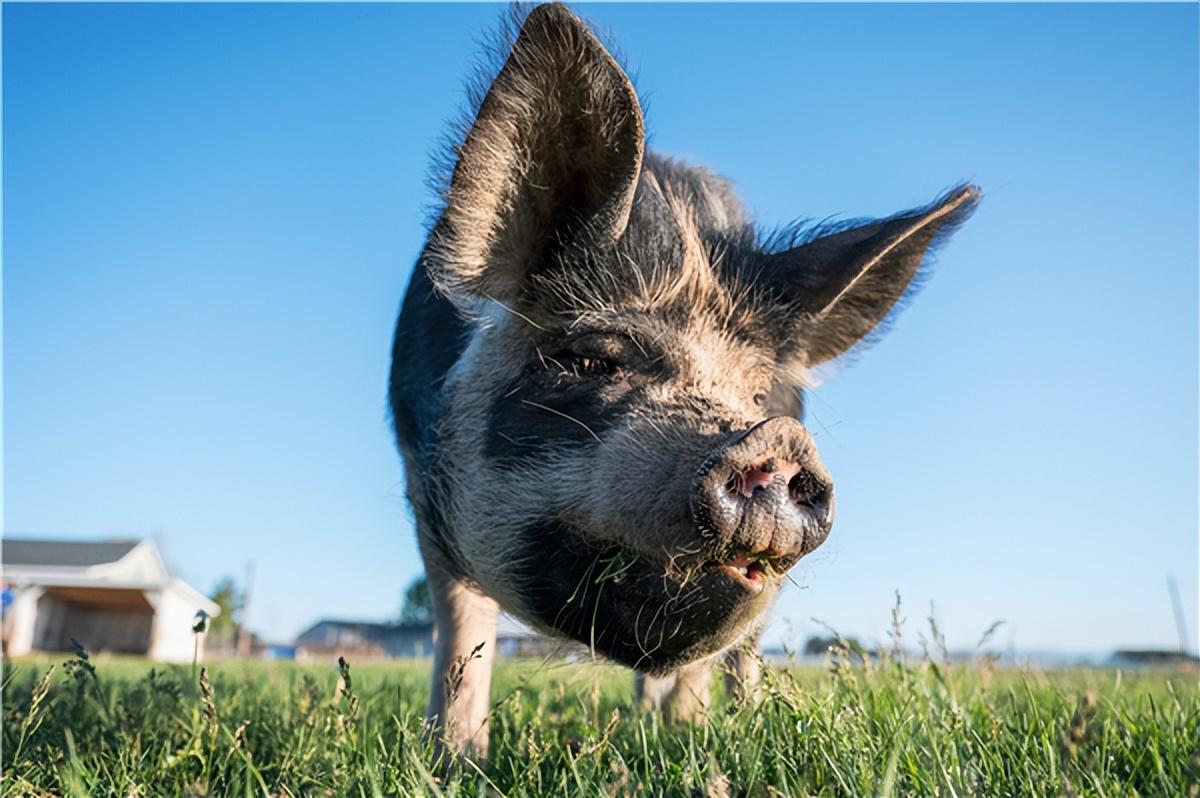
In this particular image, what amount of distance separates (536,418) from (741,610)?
103 centimetres

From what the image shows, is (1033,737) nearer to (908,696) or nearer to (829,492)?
(908,696)

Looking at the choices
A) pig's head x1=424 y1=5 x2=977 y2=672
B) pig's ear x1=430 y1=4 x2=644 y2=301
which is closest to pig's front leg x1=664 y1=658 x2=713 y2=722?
pig's head x1=424 y1=5 x2=977 y2=672

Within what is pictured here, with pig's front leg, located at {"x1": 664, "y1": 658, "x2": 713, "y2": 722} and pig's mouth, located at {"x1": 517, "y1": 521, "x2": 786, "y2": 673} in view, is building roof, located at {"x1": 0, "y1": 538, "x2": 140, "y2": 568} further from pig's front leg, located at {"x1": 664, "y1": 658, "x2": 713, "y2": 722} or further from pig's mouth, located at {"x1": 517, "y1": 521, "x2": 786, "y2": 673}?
pig's mouth, located at {"x1": 517, "y1": 521, "x2": 786, "y2": 673}

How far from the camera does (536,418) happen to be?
10.9 feet

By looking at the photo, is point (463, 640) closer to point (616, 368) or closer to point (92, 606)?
point (616, 368)

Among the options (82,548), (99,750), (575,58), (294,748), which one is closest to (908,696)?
(294,748)

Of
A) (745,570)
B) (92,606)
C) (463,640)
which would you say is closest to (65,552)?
(92,606)

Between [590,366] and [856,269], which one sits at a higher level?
[856,269]

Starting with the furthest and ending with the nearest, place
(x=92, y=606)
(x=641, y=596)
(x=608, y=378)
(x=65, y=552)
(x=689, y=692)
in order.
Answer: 1. (x=65, y=552)
2. (x=92, y=606)
3. (x=689, y=692)
4. (x=608, y=378)
5. (x=641, y=596)

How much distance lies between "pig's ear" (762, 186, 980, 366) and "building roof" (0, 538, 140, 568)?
120ft

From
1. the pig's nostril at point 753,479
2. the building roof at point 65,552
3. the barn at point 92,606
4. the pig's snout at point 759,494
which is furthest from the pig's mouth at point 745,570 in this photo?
the building roof at point 65,552

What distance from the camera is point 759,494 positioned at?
241 cm

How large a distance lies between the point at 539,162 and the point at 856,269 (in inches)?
49.1

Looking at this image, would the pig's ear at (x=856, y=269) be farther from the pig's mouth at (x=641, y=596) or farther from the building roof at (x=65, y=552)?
the building roof at (x=65, y=552)
